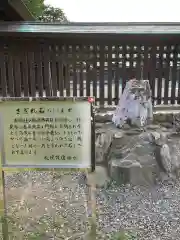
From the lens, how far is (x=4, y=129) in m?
2.70

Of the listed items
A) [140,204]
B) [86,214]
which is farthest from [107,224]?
[140,204]

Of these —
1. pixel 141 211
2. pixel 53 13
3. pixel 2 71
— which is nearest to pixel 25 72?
pixel 2 71

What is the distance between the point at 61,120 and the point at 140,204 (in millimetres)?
1897

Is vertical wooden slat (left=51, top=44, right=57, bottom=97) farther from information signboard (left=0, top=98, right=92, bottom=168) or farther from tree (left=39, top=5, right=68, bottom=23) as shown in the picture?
tree (left=39, top=5, right=68, bottom=23)

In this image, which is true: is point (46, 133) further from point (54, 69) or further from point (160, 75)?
point (160, 75)

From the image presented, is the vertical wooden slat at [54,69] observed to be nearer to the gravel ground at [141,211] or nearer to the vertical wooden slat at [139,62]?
the vertical wooden slat at [139,62]

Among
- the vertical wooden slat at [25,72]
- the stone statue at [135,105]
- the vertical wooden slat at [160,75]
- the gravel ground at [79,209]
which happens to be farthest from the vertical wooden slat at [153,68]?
the gravel ground at [79,209]

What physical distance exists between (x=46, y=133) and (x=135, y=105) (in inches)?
120

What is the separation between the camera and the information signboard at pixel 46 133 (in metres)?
2.64

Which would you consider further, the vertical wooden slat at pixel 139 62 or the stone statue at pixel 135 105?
the vertical wooden slat at pixel 139 62

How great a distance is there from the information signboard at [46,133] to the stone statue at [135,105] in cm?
289

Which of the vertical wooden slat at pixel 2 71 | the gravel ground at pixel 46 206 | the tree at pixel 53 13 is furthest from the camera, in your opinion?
the tree at pixel 53 13

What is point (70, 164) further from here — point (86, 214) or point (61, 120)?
point (86, 214)

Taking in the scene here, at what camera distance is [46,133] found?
8.75 feet
